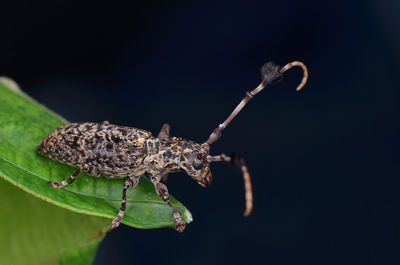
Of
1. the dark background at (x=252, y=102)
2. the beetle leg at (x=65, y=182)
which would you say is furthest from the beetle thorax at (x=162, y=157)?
the dark background at (x=252, y=102)

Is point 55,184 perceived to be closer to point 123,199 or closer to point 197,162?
point 123,199

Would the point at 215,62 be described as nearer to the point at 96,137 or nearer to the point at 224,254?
the point at 224,254

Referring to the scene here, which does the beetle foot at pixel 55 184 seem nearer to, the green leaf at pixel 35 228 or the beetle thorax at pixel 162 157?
the green leaf at pixel 35 228

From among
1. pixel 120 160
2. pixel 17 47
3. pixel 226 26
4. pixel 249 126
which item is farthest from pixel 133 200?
pixel 17 47

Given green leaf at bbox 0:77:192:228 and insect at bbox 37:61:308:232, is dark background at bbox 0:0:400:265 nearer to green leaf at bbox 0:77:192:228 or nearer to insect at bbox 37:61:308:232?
insect at bbox 37:61:308:232

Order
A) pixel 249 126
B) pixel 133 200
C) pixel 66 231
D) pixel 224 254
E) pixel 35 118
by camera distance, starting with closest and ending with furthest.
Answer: pixel 66 231
pixel 133 200
pixel 35 118
pixel 224 254
pixel 249 126
